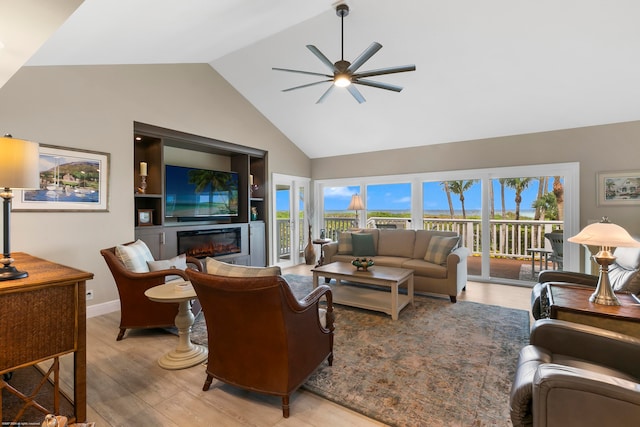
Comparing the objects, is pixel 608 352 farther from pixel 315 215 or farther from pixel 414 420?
pixel 315 215

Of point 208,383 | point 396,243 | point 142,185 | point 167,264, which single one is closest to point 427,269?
point 396,243

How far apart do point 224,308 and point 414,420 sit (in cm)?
133

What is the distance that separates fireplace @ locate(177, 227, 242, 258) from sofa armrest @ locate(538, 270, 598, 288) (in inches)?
175

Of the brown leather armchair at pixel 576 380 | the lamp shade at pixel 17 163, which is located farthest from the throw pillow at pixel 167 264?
the brown leather armchair at pixel 576 380

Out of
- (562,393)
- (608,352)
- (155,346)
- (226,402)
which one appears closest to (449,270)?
(608,352)

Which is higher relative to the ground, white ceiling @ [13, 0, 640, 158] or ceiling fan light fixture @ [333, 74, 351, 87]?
white ceiling @ [13, 0, 640, 158]

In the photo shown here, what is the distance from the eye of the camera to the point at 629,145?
4.12m

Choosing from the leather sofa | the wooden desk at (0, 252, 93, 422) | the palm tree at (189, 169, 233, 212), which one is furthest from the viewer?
the palm tree at (189, 169, 233, 212)

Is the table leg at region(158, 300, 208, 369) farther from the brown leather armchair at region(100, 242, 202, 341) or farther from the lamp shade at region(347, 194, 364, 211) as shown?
the lamp shade at region(347, 194, 364, 211)

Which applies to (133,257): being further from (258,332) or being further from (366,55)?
(366,55)

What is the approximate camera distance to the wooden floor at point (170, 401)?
1786 millimetres

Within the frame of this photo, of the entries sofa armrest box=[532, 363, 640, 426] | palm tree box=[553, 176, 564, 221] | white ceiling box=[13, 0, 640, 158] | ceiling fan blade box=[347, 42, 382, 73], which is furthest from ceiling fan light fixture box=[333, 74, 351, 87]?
palm tree box=[553, 176, 564, 221]

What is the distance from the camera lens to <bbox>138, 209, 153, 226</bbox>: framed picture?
404 centimetres

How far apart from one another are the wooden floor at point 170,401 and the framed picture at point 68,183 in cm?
162
